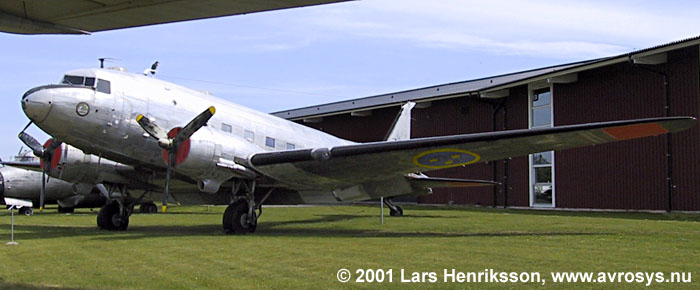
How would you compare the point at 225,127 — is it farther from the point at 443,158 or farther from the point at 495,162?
the point at 495,162

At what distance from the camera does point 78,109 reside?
14031mm

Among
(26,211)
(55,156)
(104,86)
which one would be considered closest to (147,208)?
(26,211)

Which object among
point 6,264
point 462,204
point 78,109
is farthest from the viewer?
point 462,204

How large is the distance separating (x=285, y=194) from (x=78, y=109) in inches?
295

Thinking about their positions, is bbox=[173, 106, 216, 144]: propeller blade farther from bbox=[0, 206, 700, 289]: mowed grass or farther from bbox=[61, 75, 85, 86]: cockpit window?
bbox=[61, 75, 85, 86]: cockpit window

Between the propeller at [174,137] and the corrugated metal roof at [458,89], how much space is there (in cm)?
→ 2189

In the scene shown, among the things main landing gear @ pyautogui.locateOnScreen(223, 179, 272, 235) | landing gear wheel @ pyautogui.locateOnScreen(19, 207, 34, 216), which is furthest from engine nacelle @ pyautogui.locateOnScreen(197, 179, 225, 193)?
landing gear wheel @ pyautogui.locateOnScreen(19, 207, 34, 216)

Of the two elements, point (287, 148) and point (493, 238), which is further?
point (287, 148)

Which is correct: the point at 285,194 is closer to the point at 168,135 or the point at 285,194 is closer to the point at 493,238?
the point at 168,135

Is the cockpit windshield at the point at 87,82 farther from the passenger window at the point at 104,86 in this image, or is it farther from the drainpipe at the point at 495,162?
the drainpipe at the point at 495,162

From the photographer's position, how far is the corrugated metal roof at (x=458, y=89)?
29.5 m

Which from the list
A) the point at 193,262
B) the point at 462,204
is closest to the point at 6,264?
the point at 193,262

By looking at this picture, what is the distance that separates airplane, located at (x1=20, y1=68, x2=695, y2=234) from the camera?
13.7 m

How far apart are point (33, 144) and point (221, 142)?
7.36m
